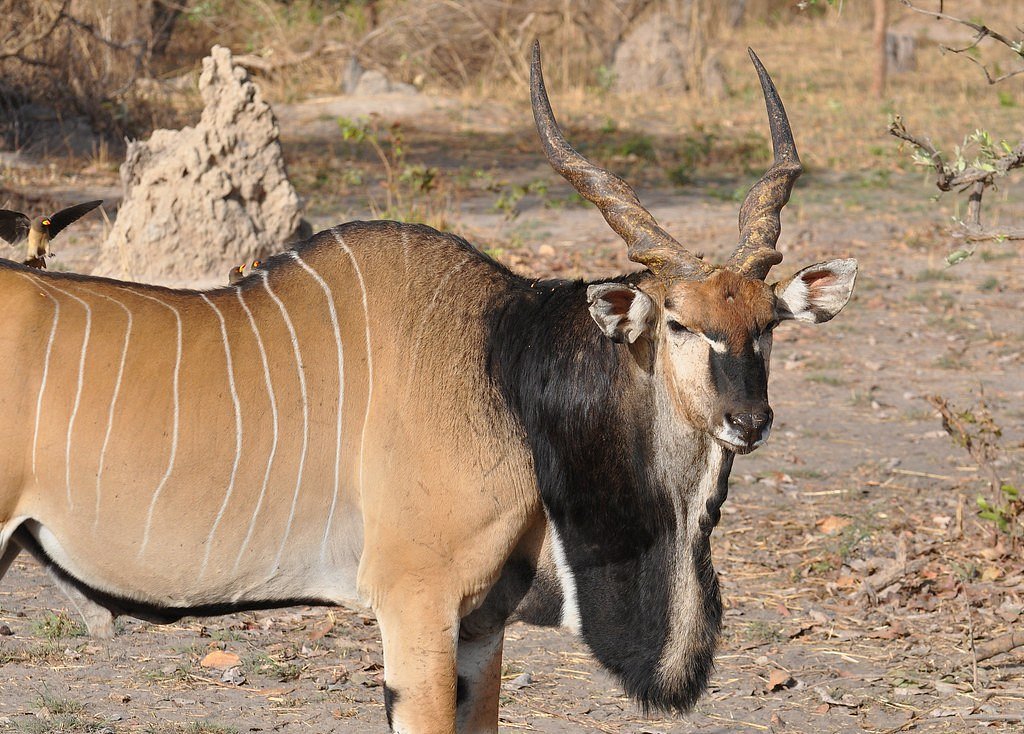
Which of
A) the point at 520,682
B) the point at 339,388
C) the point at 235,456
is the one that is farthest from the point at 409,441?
the point at 520,682

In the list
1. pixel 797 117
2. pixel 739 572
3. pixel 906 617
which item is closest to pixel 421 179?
pixel 739 572

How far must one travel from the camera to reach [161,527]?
284cm

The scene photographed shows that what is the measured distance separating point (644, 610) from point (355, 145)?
33.8ft

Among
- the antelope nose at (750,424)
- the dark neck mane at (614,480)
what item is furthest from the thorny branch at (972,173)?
the antelope nose at (750,424)

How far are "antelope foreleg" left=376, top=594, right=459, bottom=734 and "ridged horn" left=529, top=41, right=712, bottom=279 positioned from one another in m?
0.90

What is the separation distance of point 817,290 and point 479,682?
4.02 ft

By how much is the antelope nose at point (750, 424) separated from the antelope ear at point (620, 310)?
30 cm

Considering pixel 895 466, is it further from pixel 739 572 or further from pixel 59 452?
pixel 59 452

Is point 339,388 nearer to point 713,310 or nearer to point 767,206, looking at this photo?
point 713,310

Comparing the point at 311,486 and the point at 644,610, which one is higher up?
the point at 311,486

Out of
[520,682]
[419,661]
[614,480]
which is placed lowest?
[520,682]

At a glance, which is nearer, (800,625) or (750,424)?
(750,424)

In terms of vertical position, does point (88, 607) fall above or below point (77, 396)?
below

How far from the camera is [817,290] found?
9.93 ft
